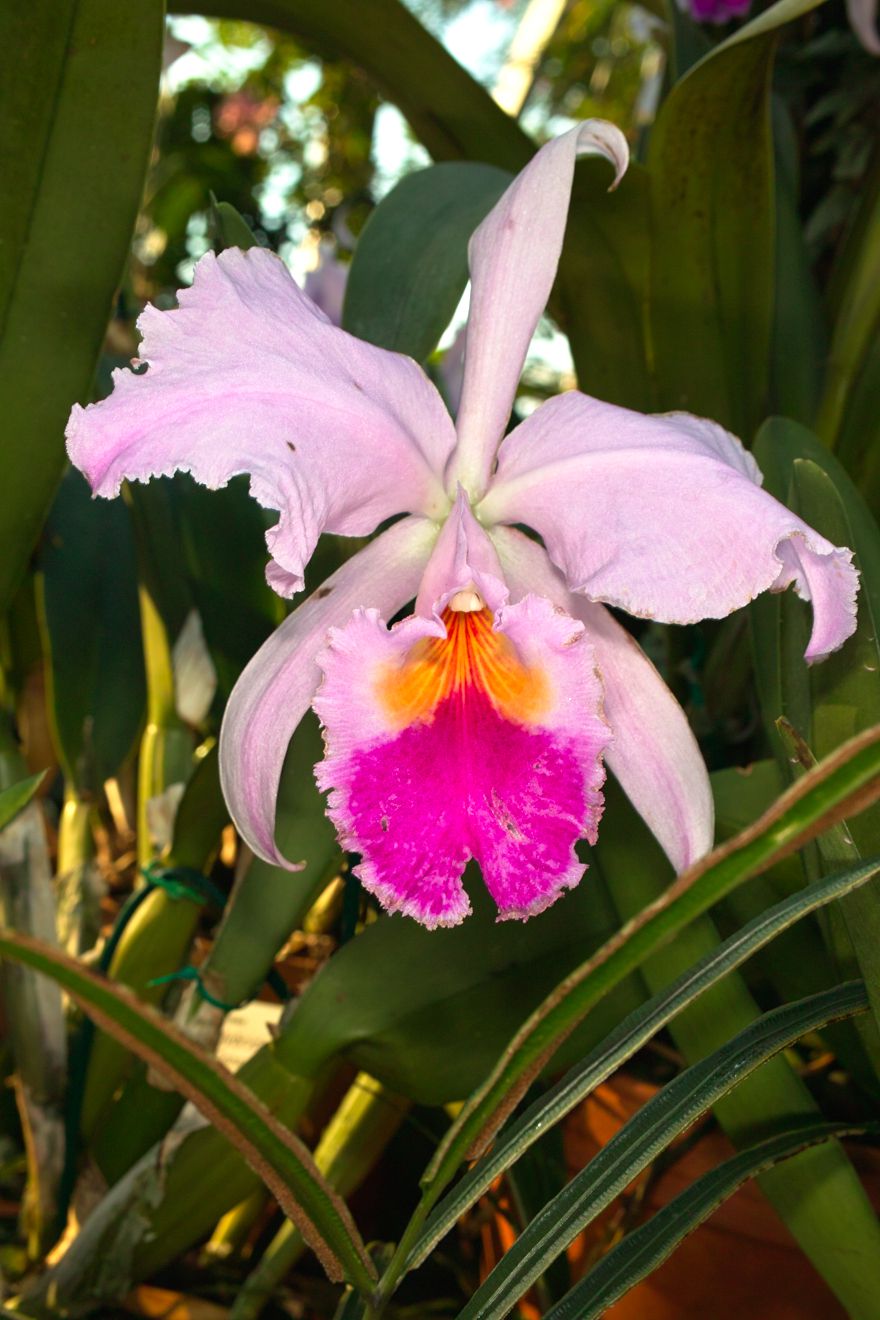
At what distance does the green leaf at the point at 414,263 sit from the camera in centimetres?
62

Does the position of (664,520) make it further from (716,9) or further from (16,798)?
(716,9)

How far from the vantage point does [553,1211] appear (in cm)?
45

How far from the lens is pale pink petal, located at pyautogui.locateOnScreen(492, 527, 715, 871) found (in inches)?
20.7

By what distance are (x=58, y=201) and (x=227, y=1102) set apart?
50cm

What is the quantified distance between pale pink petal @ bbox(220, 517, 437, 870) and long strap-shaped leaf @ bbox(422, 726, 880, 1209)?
0.21 metres

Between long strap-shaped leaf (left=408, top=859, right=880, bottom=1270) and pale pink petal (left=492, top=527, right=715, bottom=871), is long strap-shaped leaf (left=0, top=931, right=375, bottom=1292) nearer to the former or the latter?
long strap-shaped leaf (left=408, top=859, right=880, bottom=1270)

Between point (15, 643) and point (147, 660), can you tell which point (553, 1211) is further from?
point (15, 643)

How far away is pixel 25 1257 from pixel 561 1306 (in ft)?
1.87

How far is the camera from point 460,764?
517 millimetres

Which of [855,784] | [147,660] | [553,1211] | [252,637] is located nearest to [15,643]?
[147,660]

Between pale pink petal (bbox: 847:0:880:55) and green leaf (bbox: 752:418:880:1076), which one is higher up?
pale pink petal (bbox: 847:0:880:55)

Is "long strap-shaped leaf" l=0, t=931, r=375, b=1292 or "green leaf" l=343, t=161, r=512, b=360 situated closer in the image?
"long strap-shaped leaf" l=0, t=931, r=375, b=1292

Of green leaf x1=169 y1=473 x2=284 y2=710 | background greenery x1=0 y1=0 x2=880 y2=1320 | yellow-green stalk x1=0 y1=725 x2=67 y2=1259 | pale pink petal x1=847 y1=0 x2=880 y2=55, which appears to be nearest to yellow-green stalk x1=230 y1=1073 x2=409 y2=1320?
background greenery x1=0 y1=0 x2=880 y2=1320

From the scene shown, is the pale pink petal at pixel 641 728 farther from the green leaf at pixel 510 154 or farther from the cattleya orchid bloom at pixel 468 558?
the green leaf at pixel 510 154
